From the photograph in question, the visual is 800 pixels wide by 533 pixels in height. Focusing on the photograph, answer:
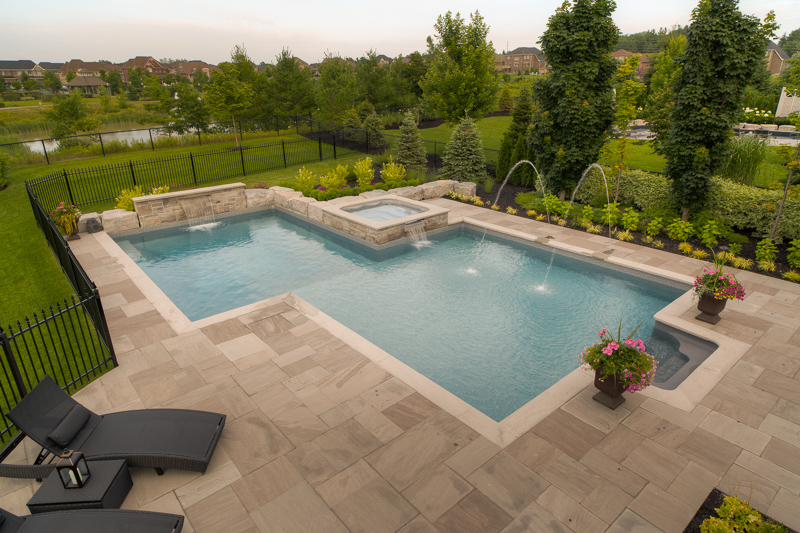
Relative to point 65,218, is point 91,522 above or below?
below

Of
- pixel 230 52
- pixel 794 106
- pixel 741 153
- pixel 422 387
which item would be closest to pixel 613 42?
pixel 741 153

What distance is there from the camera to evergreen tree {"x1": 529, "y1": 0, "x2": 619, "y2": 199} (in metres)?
11.6

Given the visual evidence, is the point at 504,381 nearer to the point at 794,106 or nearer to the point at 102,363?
the point at 102,363

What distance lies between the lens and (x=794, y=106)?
2912 centimetres

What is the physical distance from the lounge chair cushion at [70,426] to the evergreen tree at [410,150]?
14.6 meters

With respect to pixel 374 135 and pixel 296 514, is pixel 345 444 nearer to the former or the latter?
pixel 296 514

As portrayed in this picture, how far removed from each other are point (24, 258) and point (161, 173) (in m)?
7.55

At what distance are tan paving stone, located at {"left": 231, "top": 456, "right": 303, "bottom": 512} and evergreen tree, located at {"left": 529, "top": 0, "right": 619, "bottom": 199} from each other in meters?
11.5

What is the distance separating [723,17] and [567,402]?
9307 mm

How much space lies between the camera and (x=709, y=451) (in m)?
4.47

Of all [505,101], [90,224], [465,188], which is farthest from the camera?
[505,101]

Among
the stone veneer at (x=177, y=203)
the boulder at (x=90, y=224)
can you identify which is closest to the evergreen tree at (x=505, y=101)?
the stone veneer at (x=177, y=203)

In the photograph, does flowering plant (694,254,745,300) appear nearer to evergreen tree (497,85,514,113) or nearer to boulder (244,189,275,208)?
boulder (244,189,275,208)

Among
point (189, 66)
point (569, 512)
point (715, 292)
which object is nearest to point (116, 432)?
point (569, 512)
